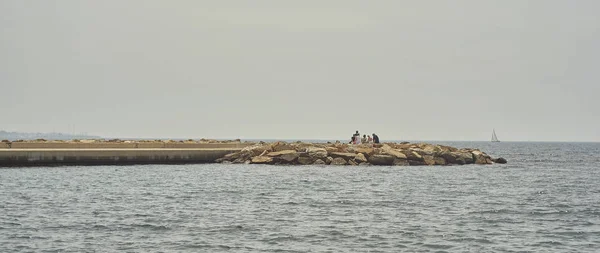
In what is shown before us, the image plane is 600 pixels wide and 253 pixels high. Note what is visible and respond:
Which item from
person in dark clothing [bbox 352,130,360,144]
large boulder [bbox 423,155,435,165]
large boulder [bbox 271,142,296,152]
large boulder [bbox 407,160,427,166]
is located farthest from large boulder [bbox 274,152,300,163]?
large boulder [bbox 423,155,435,165]

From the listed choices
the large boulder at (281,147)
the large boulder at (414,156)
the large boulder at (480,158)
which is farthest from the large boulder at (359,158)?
the large boulder at (480,158)

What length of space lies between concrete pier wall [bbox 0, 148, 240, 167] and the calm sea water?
2415 mm

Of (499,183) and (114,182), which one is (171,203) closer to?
(114,182)

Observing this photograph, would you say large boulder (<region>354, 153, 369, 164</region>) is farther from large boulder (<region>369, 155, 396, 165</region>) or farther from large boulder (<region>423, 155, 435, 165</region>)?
large boulder (<region>423, 155, 435, 165</region>)

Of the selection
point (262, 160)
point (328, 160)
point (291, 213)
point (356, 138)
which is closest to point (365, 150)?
point (328, 160)

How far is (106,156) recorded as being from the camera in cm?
5447

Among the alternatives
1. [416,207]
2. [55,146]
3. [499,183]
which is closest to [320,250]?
[416,207]

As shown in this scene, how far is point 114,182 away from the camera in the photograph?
41.9 metres

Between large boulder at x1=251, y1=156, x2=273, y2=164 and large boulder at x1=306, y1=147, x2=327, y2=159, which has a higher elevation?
large boulder at x1=306, y1=147, x2=327, y2=159

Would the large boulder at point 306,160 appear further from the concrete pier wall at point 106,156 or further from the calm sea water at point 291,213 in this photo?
the calm sea water at point 291,213

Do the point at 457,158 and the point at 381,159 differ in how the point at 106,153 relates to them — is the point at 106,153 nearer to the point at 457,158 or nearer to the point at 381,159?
the point at 381,159

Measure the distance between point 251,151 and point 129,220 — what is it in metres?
37.0

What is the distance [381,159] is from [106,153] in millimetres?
20781

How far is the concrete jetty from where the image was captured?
50.8m
